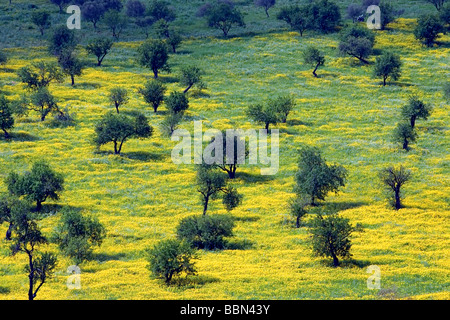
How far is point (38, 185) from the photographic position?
57.7 meters

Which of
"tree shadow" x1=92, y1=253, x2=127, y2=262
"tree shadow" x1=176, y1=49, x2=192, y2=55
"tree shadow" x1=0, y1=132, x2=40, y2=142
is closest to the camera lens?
"tree shadow" x1=92, y1=253, x2=127, y2=262

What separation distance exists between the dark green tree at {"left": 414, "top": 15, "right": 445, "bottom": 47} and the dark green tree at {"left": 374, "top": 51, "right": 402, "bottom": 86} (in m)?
20.6

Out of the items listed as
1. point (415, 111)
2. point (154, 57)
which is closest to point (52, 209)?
point (415, 111)

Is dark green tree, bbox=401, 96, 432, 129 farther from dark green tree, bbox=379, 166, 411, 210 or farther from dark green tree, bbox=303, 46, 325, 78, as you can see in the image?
dark green tree, bbox=303, 46, 325, 78

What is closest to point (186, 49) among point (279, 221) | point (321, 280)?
point (279, 221)

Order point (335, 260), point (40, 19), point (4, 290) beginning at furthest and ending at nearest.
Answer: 1. point (40, 19)
2. point (335, 260)
3. point (4, 290)

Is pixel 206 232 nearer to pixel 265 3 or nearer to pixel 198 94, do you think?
pixel 198 94

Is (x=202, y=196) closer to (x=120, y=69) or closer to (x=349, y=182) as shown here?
(x=349, y=182)

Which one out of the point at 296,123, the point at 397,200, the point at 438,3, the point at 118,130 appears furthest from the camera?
the point at 438,3

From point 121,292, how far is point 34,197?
845 inches

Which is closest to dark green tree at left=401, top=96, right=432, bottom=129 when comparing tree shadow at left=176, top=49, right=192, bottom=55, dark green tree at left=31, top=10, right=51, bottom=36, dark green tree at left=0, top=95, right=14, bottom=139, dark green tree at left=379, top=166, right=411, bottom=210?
dark green tree at left=379, top=166, right=411, bottom=210

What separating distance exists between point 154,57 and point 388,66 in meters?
36.4

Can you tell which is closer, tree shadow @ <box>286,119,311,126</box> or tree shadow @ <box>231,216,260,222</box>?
tree shadow @ <box>231,216,260,222</box>

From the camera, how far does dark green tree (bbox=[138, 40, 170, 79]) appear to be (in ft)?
335
